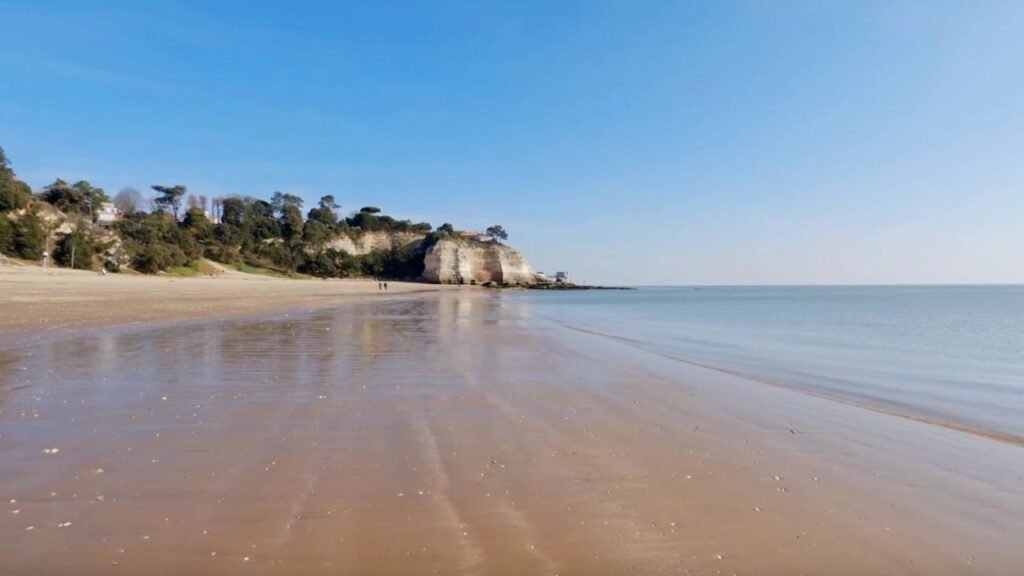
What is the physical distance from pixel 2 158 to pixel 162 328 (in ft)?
169

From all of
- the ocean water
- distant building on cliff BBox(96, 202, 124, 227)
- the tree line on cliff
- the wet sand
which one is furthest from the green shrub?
the ocean water

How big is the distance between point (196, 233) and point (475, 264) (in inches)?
1755

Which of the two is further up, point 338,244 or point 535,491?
point 338,244

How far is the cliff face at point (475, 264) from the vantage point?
91.0 m

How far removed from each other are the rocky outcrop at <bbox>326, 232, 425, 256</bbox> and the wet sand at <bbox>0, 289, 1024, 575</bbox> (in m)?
84.9

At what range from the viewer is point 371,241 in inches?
3762

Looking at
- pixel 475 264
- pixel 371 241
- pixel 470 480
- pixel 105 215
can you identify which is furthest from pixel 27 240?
pixel 475 264

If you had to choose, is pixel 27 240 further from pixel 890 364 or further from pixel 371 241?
pixel 371 241

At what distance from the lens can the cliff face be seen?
91.0 meters

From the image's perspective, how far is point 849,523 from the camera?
3.25 metres

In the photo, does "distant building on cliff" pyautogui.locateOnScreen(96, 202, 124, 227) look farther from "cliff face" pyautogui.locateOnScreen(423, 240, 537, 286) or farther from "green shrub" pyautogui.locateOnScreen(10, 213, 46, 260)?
"cliff face" pyautogui.locateOnScreen(423, 240, 537, 286)

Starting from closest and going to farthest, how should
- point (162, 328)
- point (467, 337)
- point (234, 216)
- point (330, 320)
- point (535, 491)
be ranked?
1. point (535, 491)
2. point (162, 328)
3. point (467, 337)
4. point (330, 320)
5. point (234, 216)

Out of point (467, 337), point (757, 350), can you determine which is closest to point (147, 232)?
point (467, 337)

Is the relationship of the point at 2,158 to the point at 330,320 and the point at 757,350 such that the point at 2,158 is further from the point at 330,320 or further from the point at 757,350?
the point at 757,350
